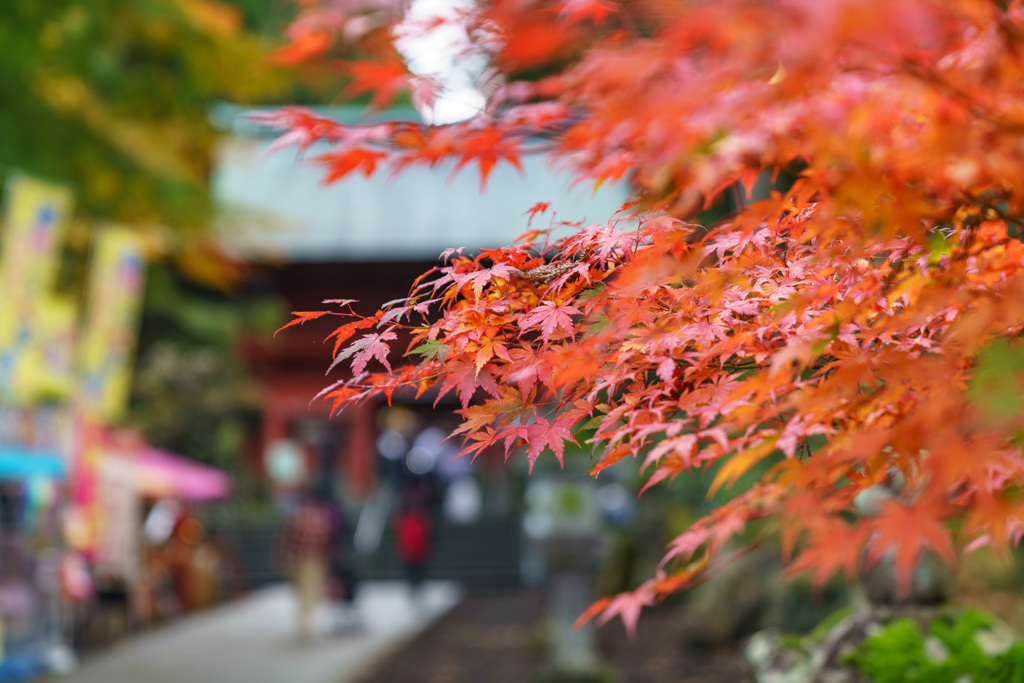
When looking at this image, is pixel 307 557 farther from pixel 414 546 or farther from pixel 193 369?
pixel 193 369

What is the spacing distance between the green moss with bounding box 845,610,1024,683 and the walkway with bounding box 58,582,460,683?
4.70 meters

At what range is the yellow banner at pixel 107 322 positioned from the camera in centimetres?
876

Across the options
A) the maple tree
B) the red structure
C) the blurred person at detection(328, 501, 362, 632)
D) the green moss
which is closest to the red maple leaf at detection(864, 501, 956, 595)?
the maple tree

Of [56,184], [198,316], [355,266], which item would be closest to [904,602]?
[56,184]

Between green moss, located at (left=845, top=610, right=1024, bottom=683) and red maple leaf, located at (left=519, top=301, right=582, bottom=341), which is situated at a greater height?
red maple leaf, located at (left=519, top=301, right=582, bottom=341)

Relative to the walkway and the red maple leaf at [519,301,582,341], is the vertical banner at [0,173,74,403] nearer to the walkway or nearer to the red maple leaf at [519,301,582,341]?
the walkway

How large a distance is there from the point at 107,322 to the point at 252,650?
3616 millimetres

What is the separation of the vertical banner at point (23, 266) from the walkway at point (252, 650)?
103 inches

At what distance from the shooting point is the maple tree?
1154mm

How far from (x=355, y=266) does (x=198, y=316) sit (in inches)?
137

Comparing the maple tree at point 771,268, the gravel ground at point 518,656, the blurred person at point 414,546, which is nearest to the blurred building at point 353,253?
the blurred person at point 414,546

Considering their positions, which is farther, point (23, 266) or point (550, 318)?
point (23, 266)

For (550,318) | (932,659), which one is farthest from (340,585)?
(550,318)

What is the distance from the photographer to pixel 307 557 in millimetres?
8602
